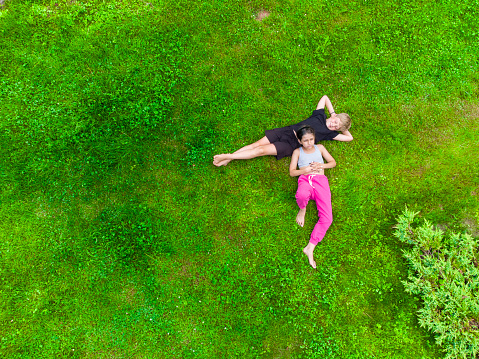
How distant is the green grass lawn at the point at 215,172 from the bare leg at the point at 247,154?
11.9 inches

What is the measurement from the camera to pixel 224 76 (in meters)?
5.95

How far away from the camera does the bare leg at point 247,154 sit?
550 centimetres

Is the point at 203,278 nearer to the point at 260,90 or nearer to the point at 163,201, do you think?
the point at 163,201

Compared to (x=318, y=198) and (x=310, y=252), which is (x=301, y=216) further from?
(x=310, y=252)

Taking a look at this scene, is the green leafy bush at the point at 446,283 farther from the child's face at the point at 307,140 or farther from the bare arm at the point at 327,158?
the child's face at the point at 307,140

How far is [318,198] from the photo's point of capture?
541cm

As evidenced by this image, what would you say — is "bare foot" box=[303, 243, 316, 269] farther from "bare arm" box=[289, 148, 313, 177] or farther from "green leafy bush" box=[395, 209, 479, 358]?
"green leafy bush" box=[395, 209, 479, 358]

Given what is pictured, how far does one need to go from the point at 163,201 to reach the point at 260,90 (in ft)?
11.1

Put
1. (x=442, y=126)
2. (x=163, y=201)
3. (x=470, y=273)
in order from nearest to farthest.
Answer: (x=470, y=273) → (x=163, y=201) → (x=442, y=126)

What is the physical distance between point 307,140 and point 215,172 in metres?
2.10

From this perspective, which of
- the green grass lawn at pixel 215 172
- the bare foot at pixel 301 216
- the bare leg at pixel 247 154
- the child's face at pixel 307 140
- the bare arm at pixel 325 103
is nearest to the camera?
the child's face at pixel 307 140

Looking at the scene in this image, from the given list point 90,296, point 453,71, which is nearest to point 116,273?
point 90,296

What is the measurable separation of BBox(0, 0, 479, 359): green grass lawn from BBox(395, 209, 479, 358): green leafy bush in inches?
13.4

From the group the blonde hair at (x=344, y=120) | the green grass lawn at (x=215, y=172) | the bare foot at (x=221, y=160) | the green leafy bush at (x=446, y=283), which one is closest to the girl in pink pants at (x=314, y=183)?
the green grass lawn at (x=215, y=172)
